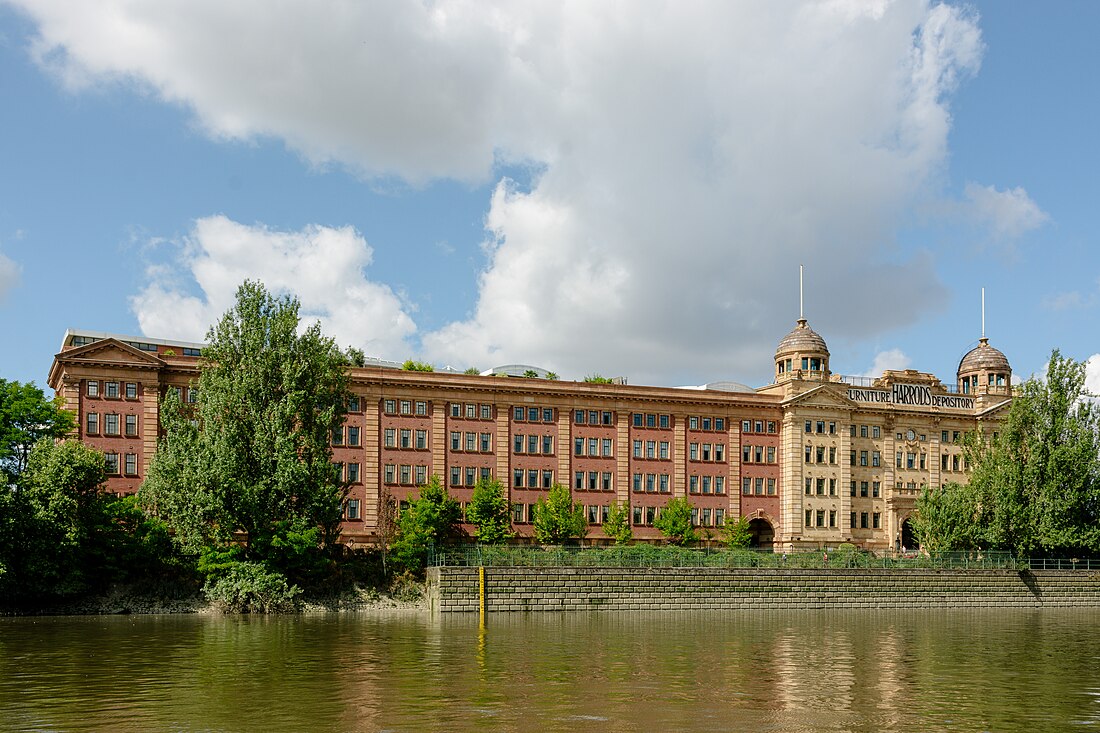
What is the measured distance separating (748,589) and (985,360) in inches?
2163

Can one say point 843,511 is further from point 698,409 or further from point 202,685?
point 202,685

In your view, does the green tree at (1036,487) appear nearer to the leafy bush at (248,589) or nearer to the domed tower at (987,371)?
the domed tower at (987,371)

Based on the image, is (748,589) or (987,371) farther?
(987,371)

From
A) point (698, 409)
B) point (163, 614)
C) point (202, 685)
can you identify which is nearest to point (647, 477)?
point (698, 409)

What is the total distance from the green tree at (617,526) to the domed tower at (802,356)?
887 inches

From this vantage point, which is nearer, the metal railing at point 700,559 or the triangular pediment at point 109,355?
the metal railing at point 700,559

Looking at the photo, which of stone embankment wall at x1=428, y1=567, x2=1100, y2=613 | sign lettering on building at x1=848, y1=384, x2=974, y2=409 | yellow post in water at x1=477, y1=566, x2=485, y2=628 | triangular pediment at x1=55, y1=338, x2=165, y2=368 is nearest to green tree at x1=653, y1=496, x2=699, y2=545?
stone embankment wall at x1=428, y1=567, x2=1100, y2=613

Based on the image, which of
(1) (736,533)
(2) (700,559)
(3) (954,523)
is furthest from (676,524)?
(3) (954,523)

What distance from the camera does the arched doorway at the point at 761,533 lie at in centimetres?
10875

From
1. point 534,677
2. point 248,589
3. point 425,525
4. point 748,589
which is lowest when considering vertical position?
point 748,589

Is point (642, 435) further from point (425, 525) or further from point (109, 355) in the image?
point (109, 355)

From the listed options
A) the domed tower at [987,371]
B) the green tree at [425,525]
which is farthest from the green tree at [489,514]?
the domed tower at [987,371]

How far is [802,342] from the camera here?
366 ft

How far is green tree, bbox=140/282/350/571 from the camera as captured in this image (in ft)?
223
